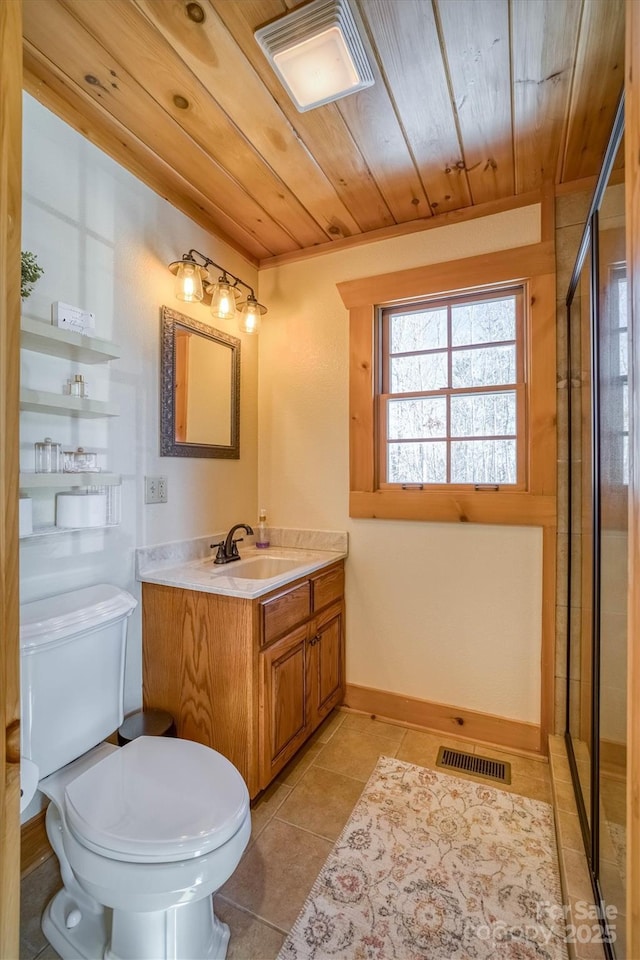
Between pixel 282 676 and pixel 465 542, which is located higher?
pixel 465 542

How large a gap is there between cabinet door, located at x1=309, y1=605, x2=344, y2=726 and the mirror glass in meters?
1.00

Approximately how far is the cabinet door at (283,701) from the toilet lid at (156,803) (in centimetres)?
Result: 36

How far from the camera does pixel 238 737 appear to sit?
1526 mm

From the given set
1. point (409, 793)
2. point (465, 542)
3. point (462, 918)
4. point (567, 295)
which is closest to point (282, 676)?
point (409, 793)

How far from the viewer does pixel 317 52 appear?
4.03 feet

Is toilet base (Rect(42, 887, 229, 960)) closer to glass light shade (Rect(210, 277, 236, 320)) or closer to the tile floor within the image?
the tile floor

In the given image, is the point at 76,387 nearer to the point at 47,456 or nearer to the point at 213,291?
the point at 47,456

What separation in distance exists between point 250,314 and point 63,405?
43.7 inches

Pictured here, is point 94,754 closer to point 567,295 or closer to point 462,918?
point 462,918

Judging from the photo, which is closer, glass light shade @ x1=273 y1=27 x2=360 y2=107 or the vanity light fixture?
glass light shade @ x1=273 y1=27 x2=360 y2=107

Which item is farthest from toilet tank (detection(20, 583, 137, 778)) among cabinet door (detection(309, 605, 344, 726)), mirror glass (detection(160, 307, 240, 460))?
cabinet door (detection(309, 605, 344, 726))

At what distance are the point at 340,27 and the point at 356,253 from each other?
1.12m

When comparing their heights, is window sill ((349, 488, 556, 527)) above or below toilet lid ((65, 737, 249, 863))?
above

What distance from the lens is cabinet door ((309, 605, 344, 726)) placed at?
6.37 ft
